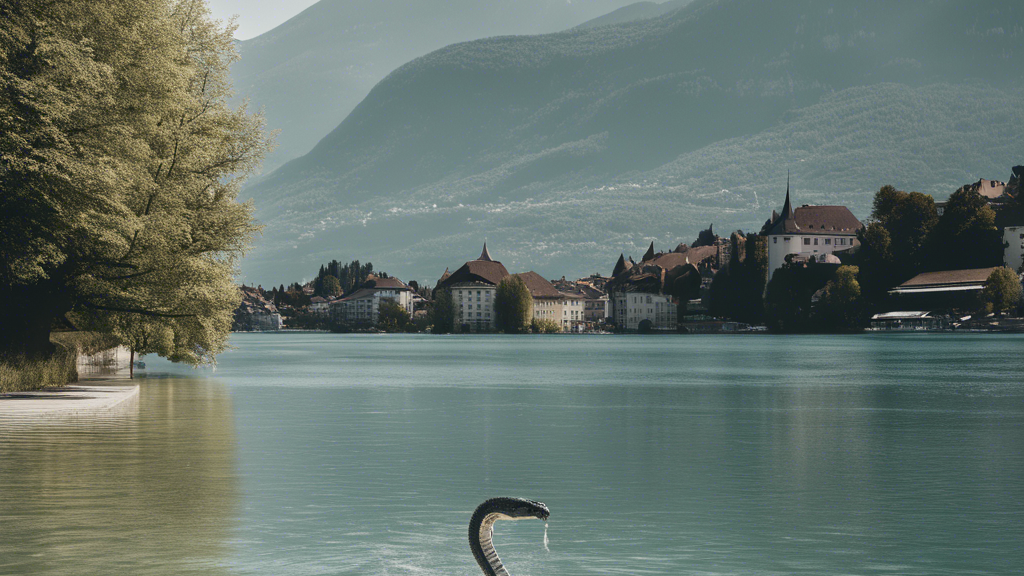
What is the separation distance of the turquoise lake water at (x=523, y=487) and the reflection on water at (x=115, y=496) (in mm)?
67

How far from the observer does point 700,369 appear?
82000 mm

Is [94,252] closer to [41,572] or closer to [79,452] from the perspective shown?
[79,452]

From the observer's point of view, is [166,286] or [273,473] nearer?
[273,473]

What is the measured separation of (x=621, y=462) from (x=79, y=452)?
43.3ft

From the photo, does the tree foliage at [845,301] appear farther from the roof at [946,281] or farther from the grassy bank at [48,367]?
the grassy bank at [48,367]

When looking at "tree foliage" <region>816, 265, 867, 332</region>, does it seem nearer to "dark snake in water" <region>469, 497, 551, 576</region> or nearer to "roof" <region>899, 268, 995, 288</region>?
"roof" <region>899, 268, 995, 288</region>

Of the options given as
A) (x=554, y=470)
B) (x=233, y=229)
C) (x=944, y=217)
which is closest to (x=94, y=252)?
(x=233, y=229)

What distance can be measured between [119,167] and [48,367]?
12.2 meters

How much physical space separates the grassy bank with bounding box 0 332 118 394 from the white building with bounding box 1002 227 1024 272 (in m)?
176

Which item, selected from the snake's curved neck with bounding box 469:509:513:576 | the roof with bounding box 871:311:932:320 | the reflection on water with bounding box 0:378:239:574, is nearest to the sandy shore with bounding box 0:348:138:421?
the reflection on water with bounding box 0:378:239:574

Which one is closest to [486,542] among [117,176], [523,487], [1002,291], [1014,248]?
[523,487]

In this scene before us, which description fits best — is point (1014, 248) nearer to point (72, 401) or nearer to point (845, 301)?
point (845, 301)

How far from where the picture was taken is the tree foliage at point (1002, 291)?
170 m

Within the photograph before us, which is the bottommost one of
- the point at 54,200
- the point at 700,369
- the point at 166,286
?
the point at 700,369
